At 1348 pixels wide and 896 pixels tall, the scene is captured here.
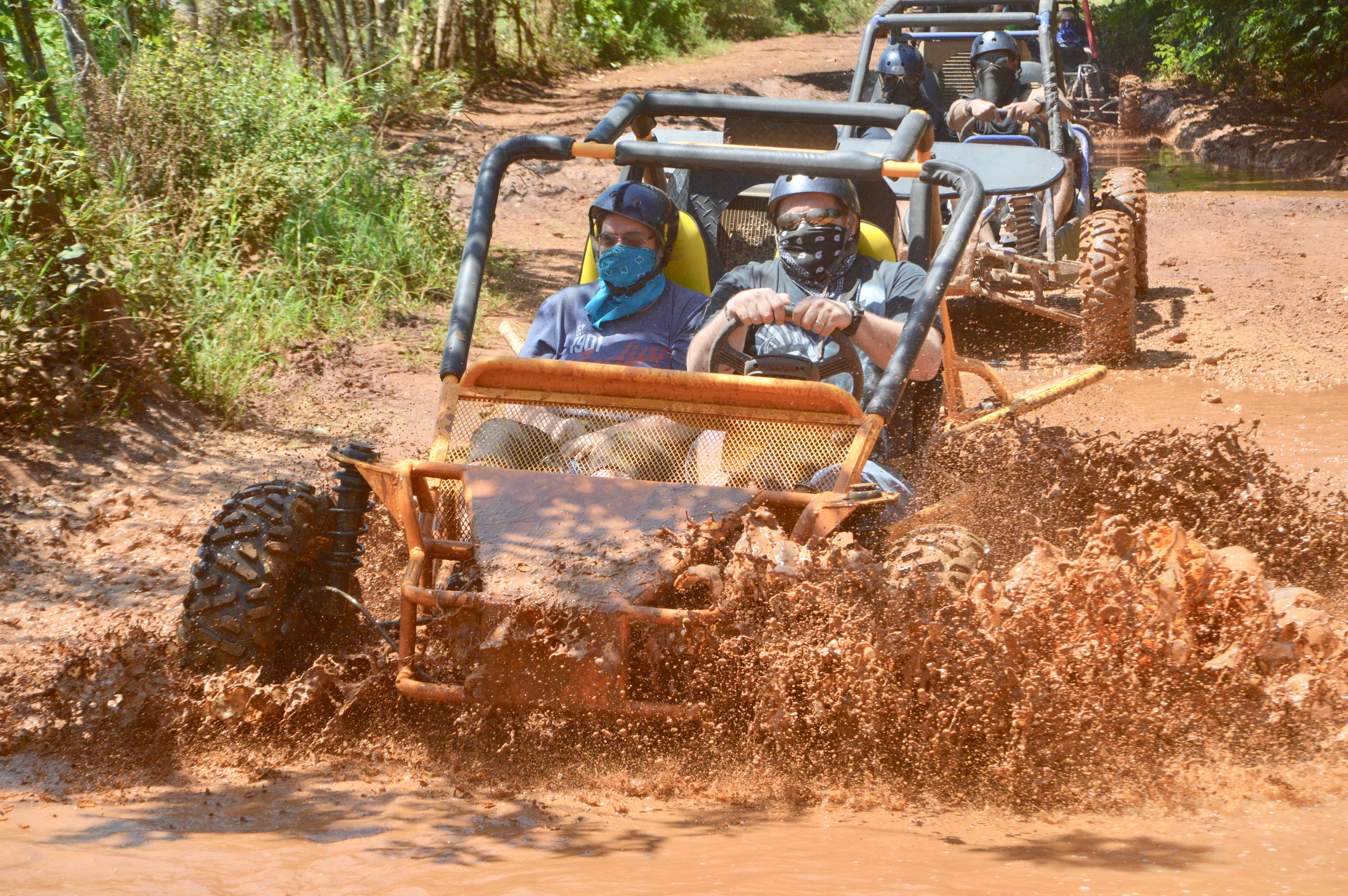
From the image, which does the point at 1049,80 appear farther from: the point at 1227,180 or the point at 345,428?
the point at 1227,180

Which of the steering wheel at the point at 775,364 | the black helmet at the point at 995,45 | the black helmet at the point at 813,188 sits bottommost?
the steering wheel at the point at 775,364

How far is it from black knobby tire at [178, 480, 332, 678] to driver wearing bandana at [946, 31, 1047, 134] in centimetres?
617

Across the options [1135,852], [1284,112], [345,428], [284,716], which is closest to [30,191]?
[345,428]

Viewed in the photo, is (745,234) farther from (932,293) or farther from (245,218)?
(245,218)

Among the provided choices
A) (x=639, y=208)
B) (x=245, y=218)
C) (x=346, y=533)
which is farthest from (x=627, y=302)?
(x=245, y=218)

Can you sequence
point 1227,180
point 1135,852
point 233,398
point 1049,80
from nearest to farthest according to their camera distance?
point 1135,852 → point 233,398 → point 1049,80 → point 1227,180

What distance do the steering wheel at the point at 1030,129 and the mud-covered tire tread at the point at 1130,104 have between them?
41.4ft

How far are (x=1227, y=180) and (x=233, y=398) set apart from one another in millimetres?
13694

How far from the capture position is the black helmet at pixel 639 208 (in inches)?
154

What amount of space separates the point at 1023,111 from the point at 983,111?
276mm

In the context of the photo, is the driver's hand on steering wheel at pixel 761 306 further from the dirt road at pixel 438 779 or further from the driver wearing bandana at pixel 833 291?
the dirt road at pixel 438 779

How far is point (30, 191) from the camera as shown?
5285mm

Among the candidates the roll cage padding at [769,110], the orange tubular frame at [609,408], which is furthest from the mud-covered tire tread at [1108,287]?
the orange tubular frame at [609,408]

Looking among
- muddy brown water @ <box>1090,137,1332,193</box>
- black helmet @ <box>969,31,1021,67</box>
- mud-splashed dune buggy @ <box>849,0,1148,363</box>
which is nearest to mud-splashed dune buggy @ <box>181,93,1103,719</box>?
mud-splashed dune buggy @ <box>849,0,1148,363</box>
